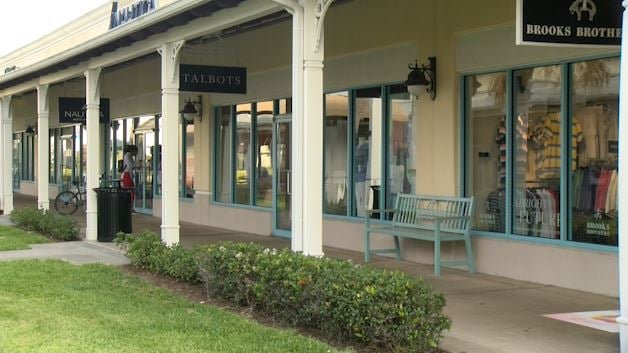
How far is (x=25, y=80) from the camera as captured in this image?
1703 cm

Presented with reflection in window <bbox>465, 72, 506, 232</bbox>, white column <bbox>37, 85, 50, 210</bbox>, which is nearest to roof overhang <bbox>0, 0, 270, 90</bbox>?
white column <bbox>37, 85, 50, 210</bbox>

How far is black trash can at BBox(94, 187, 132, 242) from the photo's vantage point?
12922 millimetres

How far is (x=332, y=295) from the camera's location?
19.4 ft

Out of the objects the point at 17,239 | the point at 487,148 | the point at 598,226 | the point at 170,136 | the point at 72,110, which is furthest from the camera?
the point at 72,110

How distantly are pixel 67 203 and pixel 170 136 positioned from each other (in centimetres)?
1118

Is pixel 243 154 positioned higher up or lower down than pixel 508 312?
higher up

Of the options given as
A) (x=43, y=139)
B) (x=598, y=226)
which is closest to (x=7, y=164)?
(x=43, y=139)

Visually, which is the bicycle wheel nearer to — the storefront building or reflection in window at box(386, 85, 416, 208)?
the storefront building

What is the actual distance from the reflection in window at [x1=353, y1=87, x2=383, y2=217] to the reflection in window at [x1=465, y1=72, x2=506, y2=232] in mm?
1936

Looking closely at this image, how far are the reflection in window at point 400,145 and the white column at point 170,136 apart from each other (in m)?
3.37

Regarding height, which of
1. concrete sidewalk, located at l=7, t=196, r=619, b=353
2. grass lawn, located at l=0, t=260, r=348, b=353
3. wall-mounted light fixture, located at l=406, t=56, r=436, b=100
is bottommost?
concrete sidewalk, located at l=7, t=196, r=619, b=353

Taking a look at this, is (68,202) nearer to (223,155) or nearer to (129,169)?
(129,169)

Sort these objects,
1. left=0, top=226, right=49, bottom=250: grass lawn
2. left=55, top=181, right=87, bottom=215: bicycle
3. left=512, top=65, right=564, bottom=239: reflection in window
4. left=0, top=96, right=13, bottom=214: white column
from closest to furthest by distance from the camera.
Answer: left=512, top=65, right=564, bottom=239: reflection in window < left=0, top=226, right=49, bottom=250: grass lawn < left=0, top=96, right=13, bottom=214: white column < left=55, top=181, right=87, bottom=215: bicycle

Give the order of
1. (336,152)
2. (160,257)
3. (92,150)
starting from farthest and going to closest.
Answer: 1. (92,150)
2. (336,152)
3. (160,257)
